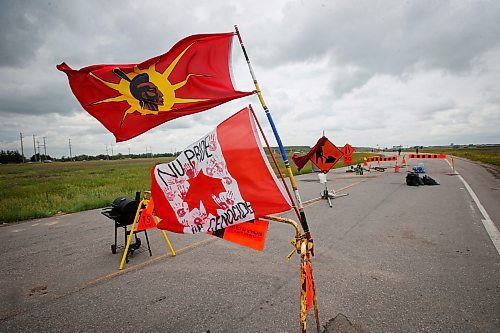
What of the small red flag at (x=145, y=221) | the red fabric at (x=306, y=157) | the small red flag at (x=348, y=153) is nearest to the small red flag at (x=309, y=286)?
the small red flag at (x=145, y=221)

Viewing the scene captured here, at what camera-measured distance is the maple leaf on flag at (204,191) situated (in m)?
2.42

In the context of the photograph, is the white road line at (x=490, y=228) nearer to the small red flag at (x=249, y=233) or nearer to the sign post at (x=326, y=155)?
the sign post at (x=326, y=155)

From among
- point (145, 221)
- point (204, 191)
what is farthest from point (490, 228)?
point (145, 221)

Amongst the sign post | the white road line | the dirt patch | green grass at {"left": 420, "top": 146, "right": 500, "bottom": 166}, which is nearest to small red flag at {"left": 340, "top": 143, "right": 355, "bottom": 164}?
the sign post

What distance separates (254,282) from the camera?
3.74 meters

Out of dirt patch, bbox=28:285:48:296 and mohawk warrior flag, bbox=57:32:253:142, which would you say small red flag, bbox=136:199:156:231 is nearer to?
dirt patch, bbox=28:285:48:296

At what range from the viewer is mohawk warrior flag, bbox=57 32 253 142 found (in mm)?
2590

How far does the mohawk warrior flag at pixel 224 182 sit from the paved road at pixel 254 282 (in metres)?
1.30

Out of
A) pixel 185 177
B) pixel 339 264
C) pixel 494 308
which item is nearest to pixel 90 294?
pixel 185 177

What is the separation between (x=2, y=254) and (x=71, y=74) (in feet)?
15.2

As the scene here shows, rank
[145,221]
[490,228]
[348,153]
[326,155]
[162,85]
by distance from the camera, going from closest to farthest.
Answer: [162,85], [145,221], [490,228], [326,155], [348,153]

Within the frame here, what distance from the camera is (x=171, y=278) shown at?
3965mm

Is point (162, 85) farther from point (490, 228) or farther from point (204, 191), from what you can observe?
point (490, 228)

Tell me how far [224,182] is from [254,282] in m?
2.05
